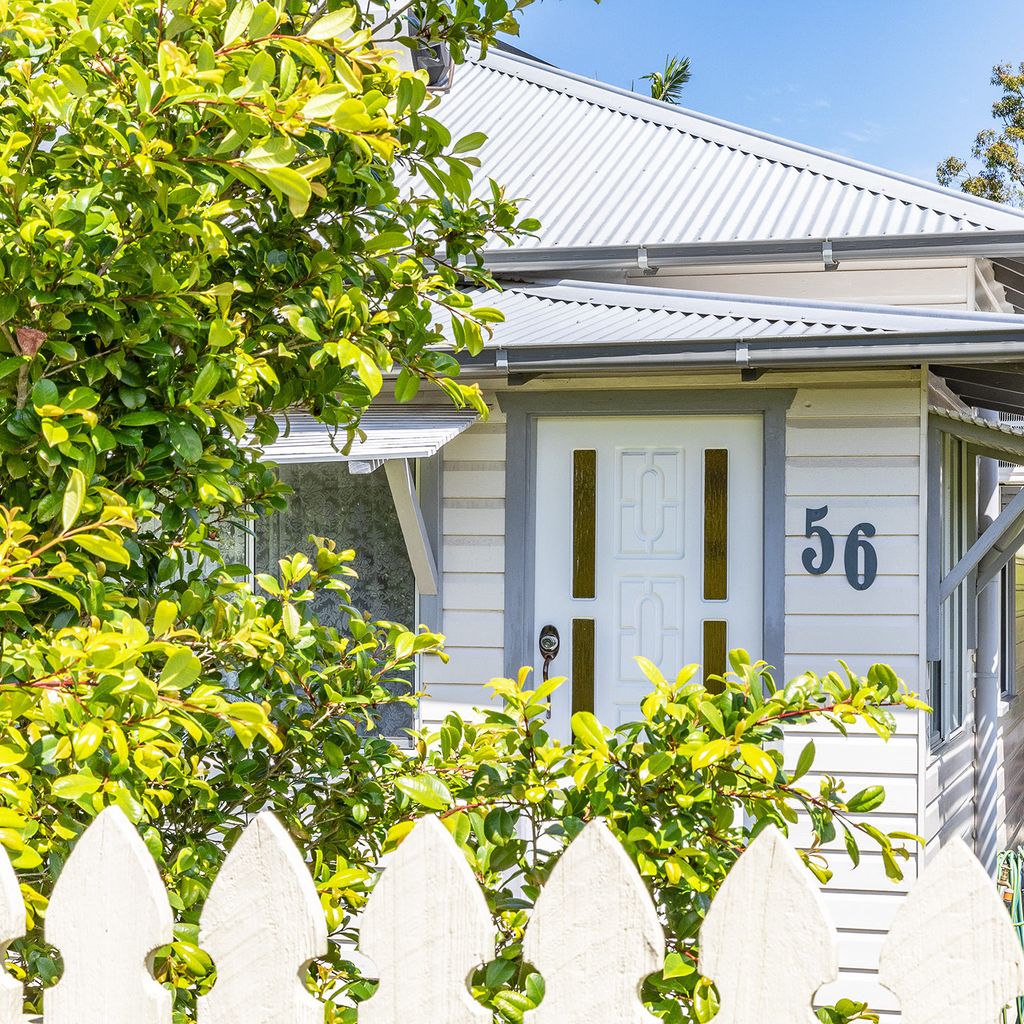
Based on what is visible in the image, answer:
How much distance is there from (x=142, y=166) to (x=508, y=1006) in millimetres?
1175

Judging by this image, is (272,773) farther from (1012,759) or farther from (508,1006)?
(1012,759)

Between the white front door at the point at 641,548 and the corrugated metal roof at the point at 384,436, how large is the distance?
586 mm

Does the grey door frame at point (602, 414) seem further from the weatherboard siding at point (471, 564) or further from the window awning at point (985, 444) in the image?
the window awning at point (985, 444)

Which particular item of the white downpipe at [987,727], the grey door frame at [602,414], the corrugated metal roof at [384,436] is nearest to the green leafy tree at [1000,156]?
the white downpipe at [987,727]

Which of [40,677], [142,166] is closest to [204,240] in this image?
[142,166]

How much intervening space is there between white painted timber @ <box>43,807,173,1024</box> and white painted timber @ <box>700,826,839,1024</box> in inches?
25.7

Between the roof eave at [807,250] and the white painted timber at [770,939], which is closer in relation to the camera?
the white painted timber at [770,939]

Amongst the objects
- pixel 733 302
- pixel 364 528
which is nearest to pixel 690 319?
pixel 733 302

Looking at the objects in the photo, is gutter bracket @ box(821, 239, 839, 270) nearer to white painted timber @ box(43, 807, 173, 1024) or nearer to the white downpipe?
the white downpipe

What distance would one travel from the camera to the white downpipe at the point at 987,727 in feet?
23.6

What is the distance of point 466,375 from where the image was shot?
17.7ft

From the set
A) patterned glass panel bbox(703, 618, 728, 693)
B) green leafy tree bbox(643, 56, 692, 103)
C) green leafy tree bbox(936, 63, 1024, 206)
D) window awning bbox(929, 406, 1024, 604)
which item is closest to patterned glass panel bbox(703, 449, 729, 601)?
patterned glass panel bbox(703, 618, 728, 693)

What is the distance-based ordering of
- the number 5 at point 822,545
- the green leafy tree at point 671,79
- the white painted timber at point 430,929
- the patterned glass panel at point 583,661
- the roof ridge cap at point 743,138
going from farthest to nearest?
the green leafy tree at point 671,79, the roof ridge cap at point 743,138, the patterned glass panel at point 583,661, the number 5 at point 822,545, the white painted timber at point 430,929

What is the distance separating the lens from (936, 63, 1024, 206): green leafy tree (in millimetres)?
27203
